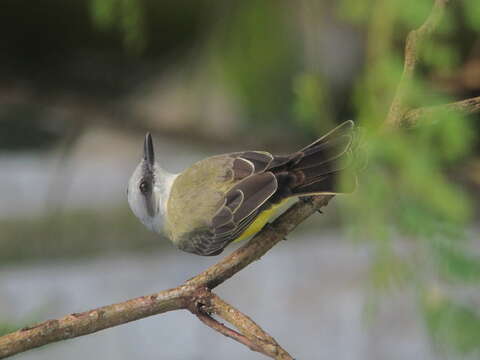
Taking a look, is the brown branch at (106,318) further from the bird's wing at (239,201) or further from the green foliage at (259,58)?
the green foliage at (259,58)

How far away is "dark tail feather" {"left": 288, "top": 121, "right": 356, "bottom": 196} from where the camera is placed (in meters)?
1.09

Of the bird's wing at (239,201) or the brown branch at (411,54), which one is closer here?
the brown branch at (411,54)

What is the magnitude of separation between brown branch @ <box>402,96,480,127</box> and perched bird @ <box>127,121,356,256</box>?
20 cm

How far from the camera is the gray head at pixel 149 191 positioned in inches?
51.4

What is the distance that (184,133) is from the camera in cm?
234

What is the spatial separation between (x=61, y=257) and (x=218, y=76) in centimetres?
82

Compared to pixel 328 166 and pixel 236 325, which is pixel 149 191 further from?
pixel 236 325

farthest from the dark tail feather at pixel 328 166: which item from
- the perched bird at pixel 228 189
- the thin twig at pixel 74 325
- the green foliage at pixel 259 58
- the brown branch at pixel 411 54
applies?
the green foliage at pixel 259 58

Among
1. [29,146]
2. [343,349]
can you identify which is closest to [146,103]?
[29,146]

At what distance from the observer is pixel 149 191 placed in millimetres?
1325

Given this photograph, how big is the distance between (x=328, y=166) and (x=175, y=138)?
3.90 ft

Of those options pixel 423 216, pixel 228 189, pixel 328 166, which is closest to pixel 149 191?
pixel 228 189

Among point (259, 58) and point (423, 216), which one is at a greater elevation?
point (259, 58)

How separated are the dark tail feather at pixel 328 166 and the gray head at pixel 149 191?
232mm
